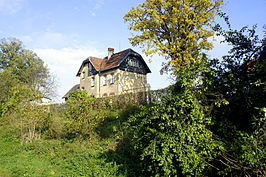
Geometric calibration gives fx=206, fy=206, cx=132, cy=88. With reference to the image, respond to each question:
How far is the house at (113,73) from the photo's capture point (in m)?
30.1

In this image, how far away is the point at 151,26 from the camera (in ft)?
65.4

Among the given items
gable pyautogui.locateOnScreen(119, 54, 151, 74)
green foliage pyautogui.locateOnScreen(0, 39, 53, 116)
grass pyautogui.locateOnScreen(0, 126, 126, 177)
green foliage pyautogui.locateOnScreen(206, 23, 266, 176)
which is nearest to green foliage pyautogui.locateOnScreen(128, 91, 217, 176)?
green foliage pyautogui.locateOnScreen(206, 23, 266, 176)

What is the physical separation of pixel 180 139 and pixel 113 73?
84.9 feet

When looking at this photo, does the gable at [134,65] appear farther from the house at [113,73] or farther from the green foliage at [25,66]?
the green foliage at [25,66]

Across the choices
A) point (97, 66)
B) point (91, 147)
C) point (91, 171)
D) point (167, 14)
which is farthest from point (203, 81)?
point (97, 66)

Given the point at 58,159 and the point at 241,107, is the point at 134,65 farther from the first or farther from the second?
the point at 241,107

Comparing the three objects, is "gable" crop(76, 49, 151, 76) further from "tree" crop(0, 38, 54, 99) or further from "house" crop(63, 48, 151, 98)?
"tree" crop(0, 38, 54, 99)

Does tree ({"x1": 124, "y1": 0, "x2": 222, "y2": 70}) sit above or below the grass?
above

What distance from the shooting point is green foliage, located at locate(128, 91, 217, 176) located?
206 inches

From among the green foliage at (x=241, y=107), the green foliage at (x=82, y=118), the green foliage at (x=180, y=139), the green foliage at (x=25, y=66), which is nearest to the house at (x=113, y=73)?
the green foliage at (x=25, y=66)

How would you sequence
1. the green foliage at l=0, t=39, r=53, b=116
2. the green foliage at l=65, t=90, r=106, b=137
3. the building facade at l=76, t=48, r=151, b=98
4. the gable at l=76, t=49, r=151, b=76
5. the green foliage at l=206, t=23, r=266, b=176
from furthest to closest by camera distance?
the green foliage at l=0, t=39, r=53, b=116 → the gable at l=76, t=49, r=151, b=76 → the building facade at l=76, t=48, r=151, b=98 → the green foliage at l=65, t=90, r=106, b=137 → the green foliage at l=206, t=23, r=266, b=176

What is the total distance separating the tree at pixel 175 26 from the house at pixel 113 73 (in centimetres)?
1002

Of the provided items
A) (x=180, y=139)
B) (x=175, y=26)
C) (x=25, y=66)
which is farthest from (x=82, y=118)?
(x=25, y=66)

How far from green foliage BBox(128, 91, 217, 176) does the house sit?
74.9 feet
